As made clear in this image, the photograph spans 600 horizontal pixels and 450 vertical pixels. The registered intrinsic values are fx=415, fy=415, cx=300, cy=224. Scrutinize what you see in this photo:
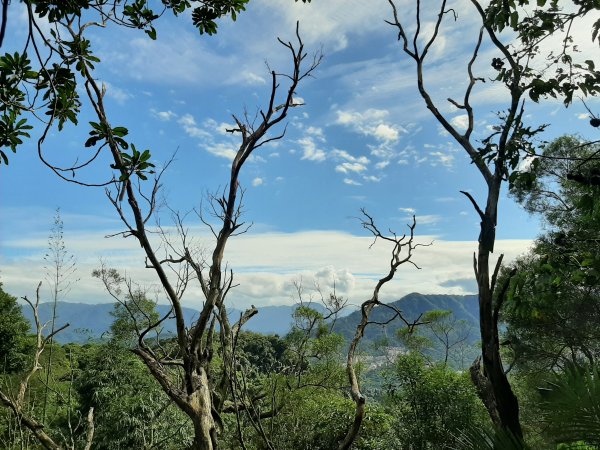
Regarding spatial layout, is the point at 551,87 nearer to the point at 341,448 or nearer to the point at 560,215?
the point at 341,448

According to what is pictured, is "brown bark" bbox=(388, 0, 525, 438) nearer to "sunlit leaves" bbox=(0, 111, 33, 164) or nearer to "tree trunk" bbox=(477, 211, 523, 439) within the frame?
"tree trunk" bbox=(477, 211, 523, 439)

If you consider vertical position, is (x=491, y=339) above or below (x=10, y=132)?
below

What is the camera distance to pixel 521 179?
6.41ft

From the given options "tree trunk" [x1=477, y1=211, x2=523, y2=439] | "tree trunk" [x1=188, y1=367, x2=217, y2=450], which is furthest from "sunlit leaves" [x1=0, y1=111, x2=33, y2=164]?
"tree trunk" [x1=477, y1=211, x2=523, y2=439]

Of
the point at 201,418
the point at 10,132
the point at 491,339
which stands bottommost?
the point at 201,418

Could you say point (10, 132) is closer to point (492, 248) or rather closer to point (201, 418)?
point (201, 418)

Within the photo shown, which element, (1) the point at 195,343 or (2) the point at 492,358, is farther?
(2) the point at 492,358

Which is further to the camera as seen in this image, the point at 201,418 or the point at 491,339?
the point at 491,339

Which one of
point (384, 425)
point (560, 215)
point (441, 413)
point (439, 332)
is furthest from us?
point (439, 332)

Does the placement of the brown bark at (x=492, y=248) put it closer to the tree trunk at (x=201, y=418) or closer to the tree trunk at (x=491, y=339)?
the tree trunk at (x=491, y=339)

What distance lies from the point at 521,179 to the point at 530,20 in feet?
3.08

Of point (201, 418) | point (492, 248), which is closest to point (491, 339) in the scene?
point (492, 248)

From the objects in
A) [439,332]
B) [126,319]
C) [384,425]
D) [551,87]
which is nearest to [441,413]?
[384,425]

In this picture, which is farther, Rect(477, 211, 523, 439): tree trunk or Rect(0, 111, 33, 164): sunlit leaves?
Rect(477, 211, 523, 439): tree trunk
